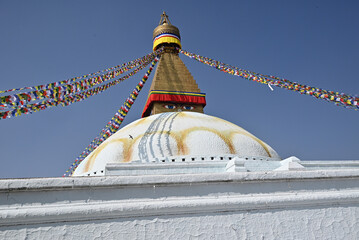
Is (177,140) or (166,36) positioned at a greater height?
(166,36)

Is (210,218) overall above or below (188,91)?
below

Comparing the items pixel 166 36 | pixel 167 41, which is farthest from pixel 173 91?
pixel 166 36

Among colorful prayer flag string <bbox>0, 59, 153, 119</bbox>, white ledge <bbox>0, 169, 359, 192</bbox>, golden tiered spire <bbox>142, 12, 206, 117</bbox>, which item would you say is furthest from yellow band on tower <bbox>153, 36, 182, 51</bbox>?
white ledge <bbox>0, 169, 359, 192</bbox>

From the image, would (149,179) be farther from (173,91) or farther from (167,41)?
(167,41)

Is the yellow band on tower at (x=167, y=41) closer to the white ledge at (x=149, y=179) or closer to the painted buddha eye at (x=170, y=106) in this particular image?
the painted buddha eye at (x=170, y=106)

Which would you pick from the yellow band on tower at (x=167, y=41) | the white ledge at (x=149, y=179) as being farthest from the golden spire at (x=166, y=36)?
the white ledge at (x=149, y=179)

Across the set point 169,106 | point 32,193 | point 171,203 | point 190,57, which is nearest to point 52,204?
point 32,193

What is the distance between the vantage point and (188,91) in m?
10.3

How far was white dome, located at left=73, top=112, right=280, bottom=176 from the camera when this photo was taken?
20.3ft

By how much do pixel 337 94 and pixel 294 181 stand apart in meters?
5.45

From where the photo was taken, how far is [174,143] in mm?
6387

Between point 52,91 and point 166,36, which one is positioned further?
point 166,36

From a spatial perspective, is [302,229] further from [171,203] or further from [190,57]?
[190,57]

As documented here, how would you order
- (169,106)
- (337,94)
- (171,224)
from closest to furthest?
(171,224) < (337,94) < (169,106)
